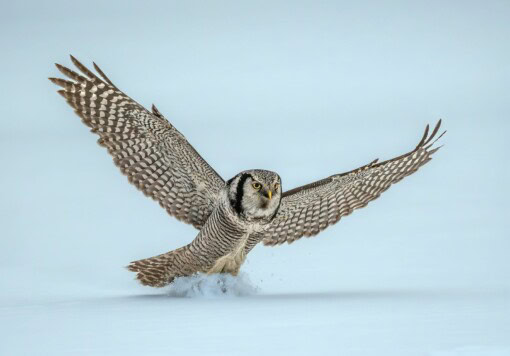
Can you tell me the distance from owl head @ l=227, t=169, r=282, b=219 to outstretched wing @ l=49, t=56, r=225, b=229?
530mm

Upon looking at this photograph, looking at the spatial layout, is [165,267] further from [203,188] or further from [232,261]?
[203,188]

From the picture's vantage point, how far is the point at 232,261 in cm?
807

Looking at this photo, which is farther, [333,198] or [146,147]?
[333,198]

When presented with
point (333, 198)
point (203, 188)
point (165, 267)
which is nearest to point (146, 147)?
point (203, 188)

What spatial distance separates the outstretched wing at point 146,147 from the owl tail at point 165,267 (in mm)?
570

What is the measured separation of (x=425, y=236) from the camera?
10.0 m

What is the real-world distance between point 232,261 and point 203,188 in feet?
2.19

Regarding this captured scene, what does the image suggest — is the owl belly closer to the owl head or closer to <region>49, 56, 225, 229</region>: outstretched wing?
the owl head

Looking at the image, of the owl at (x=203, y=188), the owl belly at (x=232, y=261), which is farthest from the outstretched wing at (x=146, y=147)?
the owl belly at (x=232, y=261)

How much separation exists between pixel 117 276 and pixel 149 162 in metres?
1.11

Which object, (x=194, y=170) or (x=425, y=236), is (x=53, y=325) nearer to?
(x=194, y=170)

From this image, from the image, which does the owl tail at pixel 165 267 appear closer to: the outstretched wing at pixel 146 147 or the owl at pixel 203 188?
the owl at pixel 203 188

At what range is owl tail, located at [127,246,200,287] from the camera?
8016 millimetres

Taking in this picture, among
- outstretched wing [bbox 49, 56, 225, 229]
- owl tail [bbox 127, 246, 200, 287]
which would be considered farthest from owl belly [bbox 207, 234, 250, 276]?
outstretched wing [bbox 49, 56, 225, 229]
